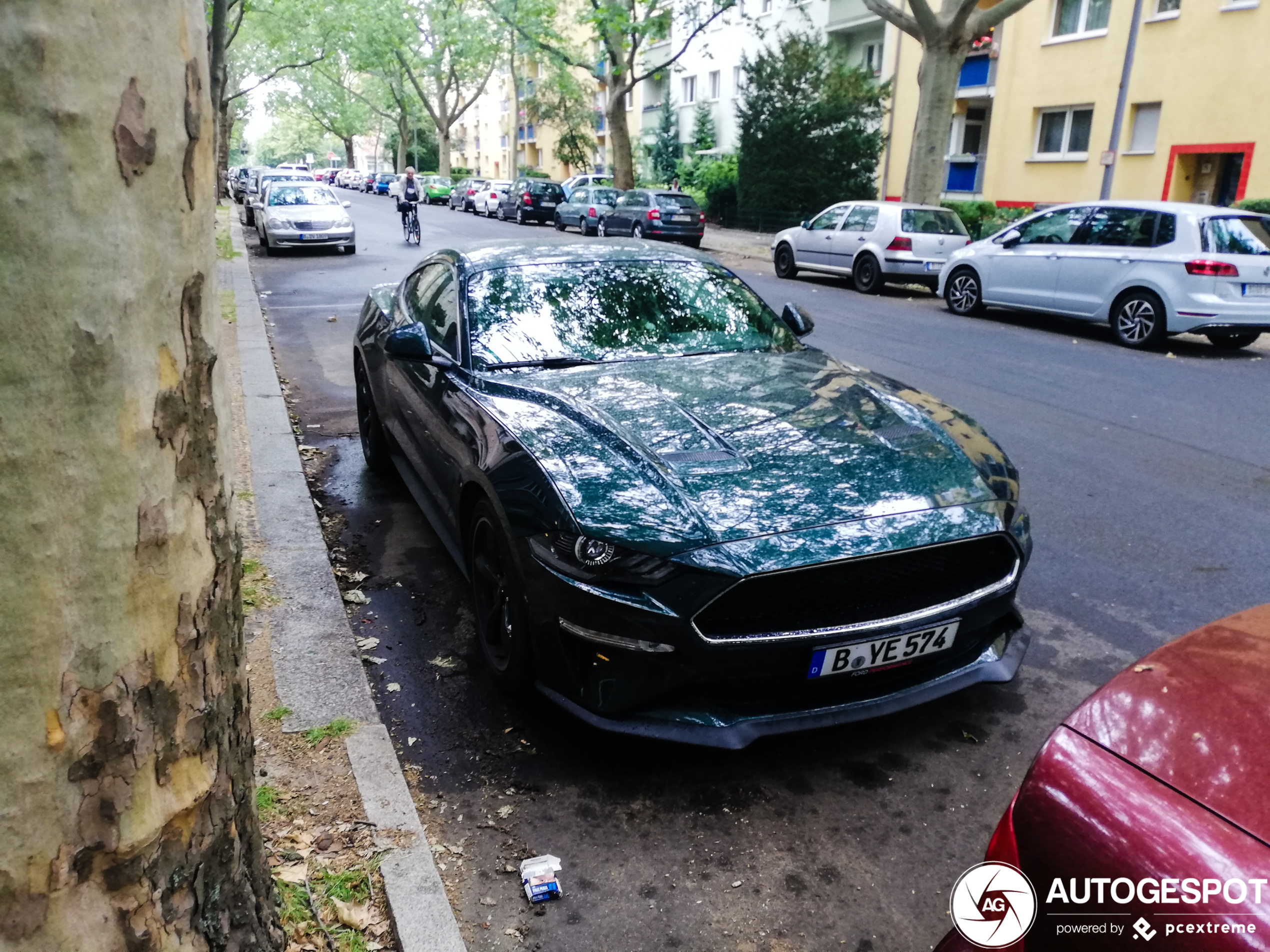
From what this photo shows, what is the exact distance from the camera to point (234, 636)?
1924 mm

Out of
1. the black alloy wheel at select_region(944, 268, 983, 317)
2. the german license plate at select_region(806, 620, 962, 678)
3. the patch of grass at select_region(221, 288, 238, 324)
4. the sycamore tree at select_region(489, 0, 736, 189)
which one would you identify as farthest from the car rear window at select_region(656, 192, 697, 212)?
the german license plate at select_region(806, 620, 962, 678)

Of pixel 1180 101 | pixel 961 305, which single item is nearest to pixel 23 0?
pixel 961 305

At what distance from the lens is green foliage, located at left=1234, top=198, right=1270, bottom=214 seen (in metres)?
18.1

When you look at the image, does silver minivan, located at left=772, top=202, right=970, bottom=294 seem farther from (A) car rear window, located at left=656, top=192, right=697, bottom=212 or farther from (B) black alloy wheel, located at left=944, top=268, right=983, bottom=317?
(A) car rear window, located at left=656, top=192, right=697, bottom=212

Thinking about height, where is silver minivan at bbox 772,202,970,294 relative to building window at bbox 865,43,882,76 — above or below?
below

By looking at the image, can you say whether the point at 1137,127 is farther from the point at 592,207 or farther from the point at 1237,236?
the point at 592,207

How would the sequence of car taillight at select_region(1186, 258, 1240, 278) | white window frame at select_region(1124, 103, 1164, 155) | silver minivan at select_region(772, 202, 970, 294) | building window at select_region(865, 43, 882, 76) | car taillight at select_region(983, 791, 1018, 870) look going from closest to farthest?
car taillight at select_region(983, 791, 1018, 870) → car taillight at select_region(1186, 258, 1240, 278) → silver minivan at select_region(772, 202, 970, 294) → white window frame at select_region(1124, 103, 1164, 155) → building window at select_region(865, 43, 882, 76)

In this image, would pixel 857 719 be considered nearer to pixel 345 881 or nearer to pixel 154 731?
pixel 345 881

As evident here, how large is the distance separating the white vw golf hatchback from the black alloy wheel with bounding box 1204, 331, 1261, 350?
13 mm

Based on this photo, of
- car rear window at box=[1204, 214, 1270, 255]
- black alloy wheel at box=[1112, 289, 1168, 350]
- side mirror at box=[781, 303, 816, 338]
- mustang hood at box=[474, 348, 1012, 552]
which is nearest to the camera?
mustang hood at box=[474, 348, 1012, 552]

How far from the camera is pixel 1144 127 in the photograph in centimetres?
2280

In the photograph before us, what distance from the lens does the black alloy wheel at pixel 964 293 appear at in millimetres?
13883

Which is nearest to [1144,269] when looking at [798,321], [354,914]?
[798,321]

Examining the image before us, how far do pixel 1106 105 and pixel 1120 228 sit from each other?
13.9 metres
